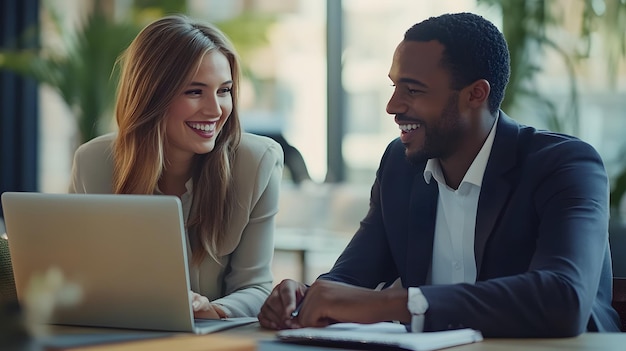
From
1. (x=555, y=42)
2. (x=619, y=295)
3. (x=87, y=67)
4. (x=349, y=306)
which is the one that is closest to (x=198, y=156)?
(x=349, y=306)

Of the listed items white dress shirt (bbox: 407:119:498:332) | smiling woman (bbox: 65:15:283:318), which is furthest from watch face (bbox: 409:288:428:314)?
smiling woman (bbox: 65:15:283:318)

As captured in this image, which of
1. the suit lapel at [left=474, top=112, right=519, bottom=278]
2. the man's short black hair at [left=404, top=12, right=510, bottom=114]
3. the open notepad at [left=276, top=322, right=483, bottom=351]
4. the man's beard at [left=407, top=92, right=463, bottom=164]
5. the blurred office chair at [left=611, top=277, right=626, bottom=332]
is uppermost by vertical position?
the man's short black hair at [left=404, top=12, right=510, bottom=114]

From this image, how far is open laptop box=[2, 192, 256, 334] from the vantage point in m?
1.65

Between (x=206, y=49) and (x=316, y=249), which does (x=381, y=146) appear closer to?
(x=316, y=249)

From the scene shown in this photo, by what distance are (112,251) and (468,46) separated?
92 centimetres

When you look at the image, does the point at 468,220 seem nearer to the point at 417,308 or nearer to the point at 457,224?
the point at 457,224

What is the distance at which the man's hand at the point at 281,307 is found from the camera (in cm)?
183

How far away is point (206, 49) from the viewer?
99.7 inches

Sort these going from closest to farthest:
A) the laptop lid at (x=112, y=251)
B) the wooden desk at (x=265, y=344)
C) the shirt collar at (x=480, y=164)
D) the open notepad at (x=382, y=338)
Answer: the wooden desk at (x=265, y=344) < the open notepad at (x=382, y=338) < the laptop lid at (x=112, y=251) < the shirt collar at (x=480, y=164)

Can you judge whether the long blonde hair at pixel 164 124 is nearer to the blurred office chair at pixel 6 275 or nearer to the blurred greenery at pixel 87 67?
the blurred office chair at pixel 6 275

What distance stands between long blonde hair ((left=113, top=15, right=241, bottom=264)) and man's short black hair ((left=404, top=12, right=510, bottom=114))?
617 mm

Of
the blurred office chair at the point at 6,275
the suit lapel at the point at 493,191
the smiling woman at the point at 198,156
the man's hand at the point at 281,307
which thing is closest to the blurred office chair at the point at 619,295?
the suit lapel at the point at 493,191

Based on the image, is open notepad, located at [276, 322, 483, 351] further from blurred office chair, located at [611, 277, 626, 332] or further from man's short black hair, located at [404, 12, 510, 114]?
man's short black hair, located at [404, 12, 510, 114]

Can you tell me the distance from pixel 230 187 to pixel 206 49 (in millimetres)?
364
